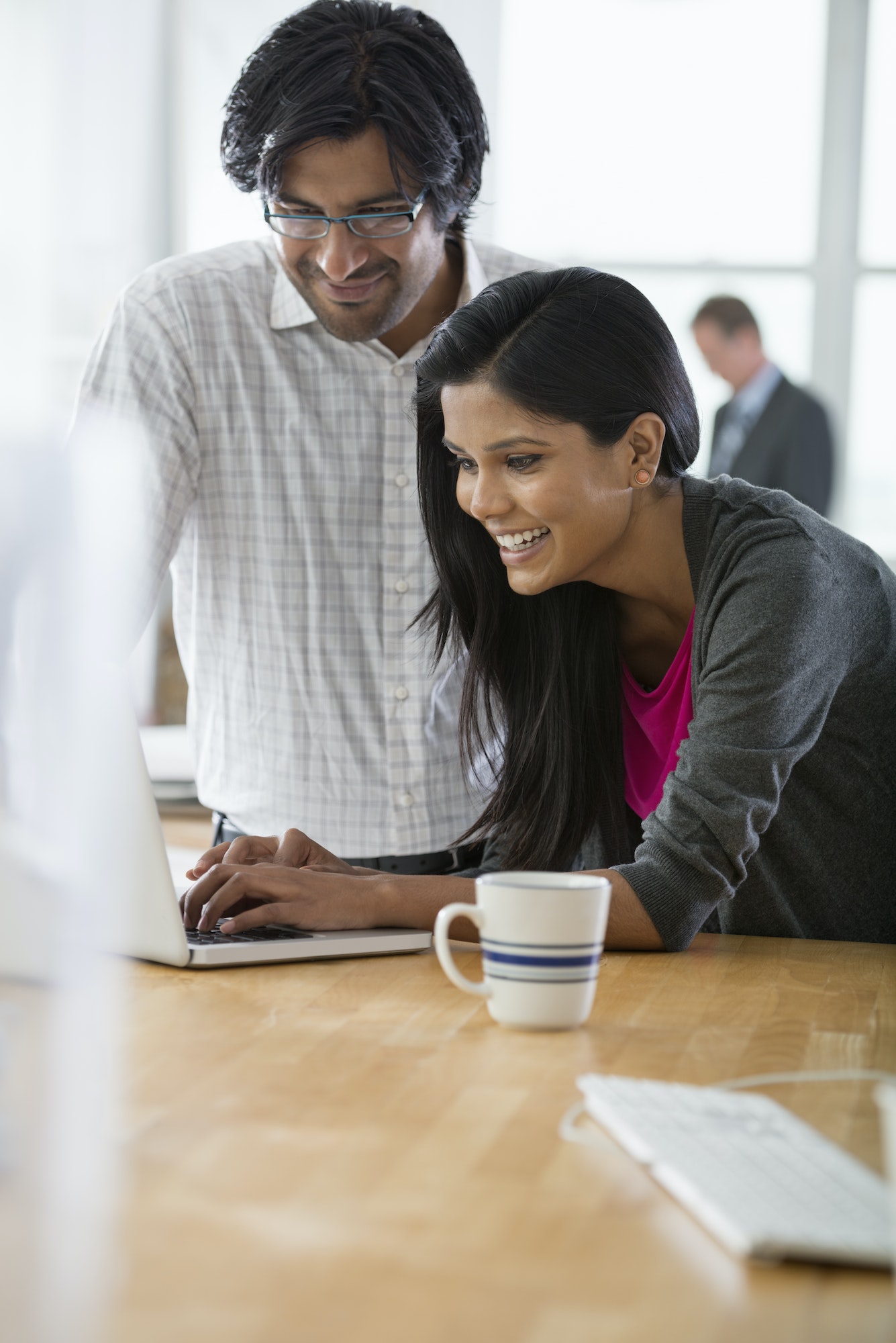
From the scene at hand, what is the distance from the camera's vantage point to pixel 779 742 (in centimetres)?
133

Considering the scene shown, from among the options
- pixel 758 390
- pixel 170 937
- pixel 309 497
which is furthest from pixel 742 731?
pixel 758 390

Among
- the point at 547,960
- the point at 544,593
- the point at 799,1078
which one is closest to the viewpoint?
the point at 799,1078

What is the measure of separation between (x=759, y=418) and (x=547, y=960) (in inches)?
162

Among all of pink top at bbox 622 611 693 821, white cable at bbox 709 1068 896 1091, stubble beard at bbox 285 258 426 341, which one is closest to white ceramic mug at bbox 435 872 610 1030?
white cable at bbox 709 1068 896 1091

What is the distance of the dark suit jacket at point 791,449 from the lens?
485 cm

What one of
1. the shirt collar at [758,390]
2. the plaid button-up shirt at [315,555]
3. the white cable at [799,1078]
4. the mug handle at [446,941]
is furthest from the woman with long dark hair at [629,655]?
the shirt collar at [758,390]

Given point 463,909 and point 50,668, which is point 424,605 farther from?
point 463,909

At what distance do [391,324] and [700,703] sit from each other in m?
0.69

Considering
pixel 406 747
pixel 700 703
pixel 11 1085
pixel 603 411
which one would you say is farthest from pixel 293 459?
pixel 11 1085

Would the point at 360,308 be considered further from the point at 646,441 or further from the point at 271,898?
the point at 271,898

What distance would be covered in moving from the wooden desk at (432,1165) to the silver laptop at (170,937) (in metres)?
0.02

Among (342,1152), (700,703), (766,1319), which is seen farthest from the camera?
(700,703)

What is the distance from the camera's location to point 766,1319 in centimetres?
62

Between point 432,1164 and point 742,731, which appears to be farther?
point 742,731
